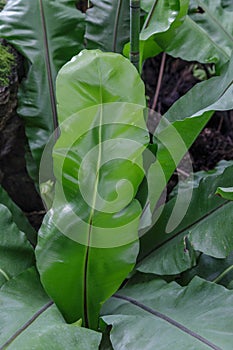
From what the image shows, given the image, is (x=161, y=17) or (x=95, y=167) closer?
(x=95, y=167)

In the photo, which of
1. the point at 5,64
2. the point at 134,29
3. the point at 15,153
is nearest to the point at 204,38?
the point at 134,29

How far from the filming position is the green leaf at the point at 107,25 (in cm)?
121

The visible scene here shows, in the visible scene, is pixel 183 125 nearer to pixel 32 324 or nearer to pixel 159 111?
pixel 32 324

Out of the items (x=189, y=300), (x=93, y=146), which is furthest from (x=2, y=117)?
(x=189, y=300)

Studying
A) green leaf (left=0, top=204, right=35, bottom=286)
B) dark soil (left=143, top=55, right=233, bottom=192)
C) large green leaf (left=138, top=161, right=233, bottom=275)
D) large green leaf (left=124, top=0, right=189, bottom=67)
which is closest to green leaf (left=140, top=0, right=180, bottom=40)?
large green leaf (left=124, top=0, right=189, bottom=67)

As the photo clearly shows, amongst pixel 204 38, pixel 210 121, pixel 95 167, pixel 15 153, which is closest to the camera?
pixel 95 167

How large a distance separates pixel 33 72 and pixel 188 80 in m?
0.96

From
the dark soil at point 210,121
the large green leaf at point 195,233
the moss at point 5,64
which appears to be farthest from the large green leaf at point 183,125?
the dark soil at point 210,121

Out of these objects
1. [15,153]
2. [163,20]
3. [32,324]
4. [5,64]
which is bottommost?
[15,153]

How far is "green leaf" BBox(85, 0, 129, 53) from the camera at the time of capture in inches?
47.8

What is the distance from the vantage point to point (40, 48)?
1.20 meters

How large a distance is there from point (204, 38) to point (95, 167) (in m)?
0.65

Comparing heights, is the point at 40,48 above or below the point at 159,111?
above

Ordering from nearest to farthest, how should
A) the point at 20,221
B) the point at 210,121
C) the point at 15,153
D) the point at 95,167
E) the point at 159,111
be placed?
the point at 95,167, the point at 20,221, the point at 15,153, the point at 159,111, the point at 210,121
